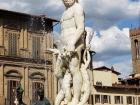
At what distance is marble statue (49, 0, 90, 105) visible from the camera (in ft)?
40.0

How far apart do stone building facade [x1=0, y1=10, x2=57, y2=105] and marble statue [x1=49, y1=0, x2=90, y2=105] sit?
3822 centimetres

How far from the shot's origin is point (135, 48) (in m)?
121

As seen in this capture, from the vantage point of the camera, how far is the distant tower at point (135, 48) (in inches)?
4609

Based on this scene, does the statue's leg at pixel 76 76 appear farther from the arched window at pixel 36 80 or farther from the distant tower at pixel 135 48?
the distant tower at pixel 135 48

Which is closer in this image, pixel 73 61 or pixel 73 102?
pixel 73 102

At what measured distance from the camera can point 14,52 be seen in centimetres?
5356

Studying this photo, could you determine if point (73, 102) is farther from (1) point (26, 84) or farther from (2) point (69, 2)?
(1) point (26, 84)

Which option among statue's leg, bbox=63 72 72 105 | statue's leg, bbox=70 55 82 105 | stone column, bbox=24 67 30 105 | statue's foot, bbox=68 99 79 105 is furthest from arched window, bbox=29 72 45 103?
statue's foot, bbox=68 99 79 105

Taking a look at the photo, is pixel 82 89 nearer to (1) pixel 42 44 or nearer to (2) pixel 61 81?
(2) pixel 61 81

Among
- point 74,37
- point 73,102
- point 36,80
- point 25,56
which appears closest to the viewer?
Result: point 73,102

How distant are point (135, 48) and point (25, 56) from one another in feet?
230

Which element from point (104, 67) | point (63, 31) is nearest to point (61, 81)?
point (63, 31)

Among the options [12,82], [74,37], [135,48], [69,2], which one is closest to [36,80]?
[12,82]

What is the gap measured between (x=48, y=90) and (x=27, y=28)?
754 cm
